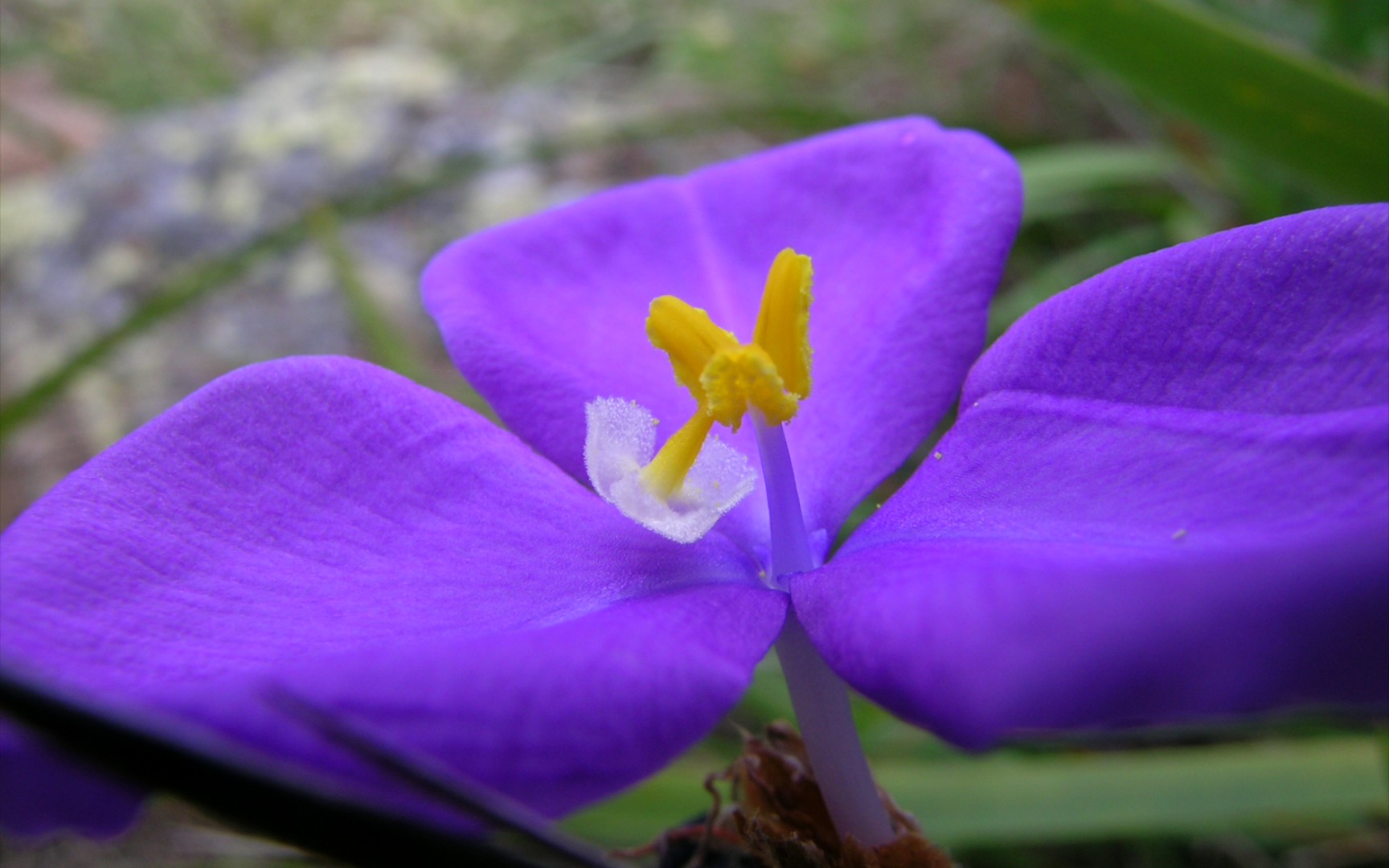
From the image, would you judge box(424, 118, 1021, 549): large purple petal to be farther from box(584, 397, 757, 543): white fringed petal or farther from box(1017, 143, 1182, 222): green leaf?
box(1017, 143, 1182, 222): green leaf

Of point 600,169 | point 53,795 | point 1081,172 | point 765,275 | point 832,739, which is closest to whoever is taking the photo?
point 53,795

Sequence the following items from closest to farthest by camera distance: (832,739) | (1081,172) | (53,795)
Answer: (53,795) < (832,739) < (1081,172)

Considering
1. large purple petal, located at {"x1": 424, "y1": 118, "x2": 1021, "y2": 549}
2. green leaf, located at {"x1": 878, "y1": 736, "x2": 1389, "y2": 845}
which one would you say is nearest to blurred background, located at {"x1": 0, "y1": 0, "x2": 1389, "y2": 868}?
green leaf, located at {"x1": 878, "y1": 736, "x2": 1389, "y2": 845}

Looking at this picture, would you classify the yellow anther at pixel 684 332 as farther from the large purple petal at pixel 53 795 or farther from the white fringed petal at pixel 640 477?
the large purple petal at pixel 53 795

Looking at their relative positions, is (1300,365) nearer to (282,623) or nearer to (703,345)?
(703,345)

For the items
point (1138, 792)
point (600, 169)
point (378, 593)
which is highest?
point (378, 593)

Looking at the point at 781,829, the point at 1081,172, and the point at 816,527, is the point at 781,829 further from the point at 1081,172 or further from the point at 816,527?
the point at 1081,172

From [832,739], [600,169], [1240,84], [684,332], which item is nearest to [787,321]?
[684,332]
